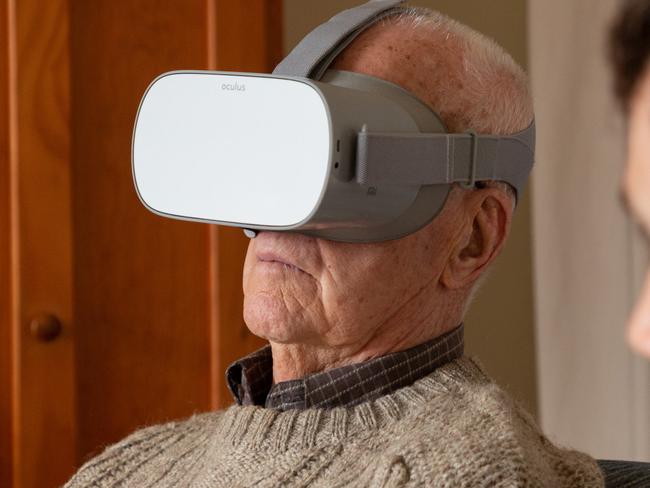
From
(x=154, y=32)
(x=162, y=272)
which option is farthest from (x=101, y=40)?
(x=162, y=272)

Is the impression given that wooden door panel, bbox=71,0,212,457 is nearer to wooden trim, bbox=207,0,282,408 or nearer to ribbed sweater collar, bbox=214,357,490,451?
wooden trim, bbox=207,0,282,408

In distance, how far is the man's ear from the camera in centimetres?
119

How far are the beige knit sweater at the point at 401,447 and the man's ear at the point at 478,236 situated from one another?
90mm

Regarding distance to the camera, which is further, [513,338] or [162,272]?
[513,338]

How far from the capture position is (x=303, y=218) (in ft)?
3.38

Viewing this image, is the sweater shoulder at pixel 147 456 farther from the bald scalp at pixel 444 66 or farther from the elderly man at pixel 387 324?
the bald scalp at pixel 444 66

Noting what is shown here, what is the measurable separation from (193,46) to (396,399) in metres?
0.86

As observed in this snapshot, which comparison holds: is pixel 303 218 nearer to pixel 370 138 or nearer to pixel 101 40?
pixel 370 138

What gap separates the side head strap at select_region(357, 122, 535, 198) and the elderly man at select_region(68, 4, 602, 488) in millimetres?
19

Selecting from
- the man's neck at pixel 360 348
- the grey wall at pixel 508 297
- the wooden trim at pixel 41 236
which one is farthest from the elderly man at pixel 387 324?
the grey wall at pixel 508 297

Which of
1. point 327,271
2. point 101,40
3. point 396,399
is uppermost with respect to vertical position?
point 101,40

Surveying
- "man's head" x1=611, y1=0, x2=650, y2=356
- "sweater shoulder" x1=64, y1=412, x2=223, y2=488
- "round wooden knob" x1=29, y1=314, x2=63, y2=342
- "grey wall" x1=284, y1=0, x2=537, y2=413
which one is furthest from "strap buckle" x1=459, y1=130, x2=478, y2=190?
"grey wall" x1=284, y1=0, x2=537, y2=413

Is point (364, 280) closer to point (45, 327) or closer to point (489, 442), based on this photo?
point (489, 442)

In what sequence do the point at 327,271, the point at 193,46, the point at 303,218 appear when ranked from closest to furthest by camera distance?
the point at 303,218, the point at 327,271, the point at 193,46
